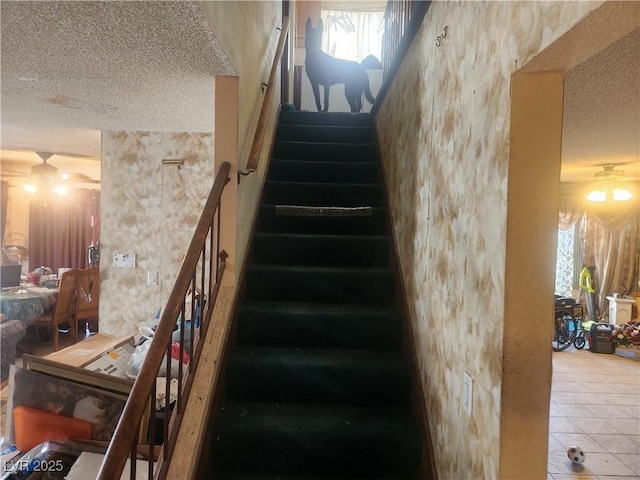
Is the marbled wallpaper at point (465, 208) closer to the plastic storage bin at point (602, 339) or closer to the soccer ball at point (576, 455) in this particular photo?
the soccer ball at point (576, 455)

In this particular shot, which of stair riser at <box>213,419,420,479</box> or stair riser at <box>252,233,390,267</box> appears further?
stair riser at <box>252,233,390,267</box>

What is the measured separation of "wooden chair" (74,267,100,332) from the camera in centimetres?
500

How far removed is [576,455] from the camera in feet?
8.59

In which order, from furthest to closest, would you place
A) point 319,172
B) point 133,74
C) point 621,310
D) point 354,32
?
point 354,32
point 621,310
point 319,172
point 133,74

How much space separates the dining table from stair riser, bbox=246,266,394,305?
372cm

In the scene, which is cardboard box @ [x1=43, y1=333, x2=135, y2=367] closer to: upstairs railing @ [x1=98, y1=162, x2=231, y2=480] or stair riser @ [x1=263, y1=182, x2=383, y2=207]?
upstairs railing @ [x1=98, y1=162, x2=231, y2=480]

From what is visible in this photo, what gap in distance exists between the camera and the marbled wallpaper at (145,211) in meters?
3.33

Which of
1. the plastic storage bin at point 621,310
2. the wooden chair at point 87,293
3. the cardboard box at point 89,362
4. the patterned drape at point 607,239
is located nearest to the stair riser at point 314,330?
the cardboard box at point 89,362

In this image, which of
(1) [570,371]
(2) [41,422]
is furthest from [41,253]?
(1) [570,371]

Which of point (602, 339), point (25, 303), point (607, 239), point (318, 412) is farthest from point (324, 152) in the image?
point (607, 239)

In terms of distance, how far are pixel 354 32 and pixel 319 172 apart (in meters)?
4.20

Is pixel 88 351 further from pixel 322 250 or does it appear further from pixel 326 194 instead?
pixel 326 194

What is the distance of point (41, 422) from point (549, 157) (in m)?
2.60

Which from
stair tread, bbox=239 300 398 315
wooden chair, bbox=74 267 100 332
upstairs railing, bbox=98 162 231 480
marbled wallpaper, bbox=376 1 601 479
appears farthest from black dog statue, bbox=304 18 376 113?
wooden chair, bbox=74 267 100 332
